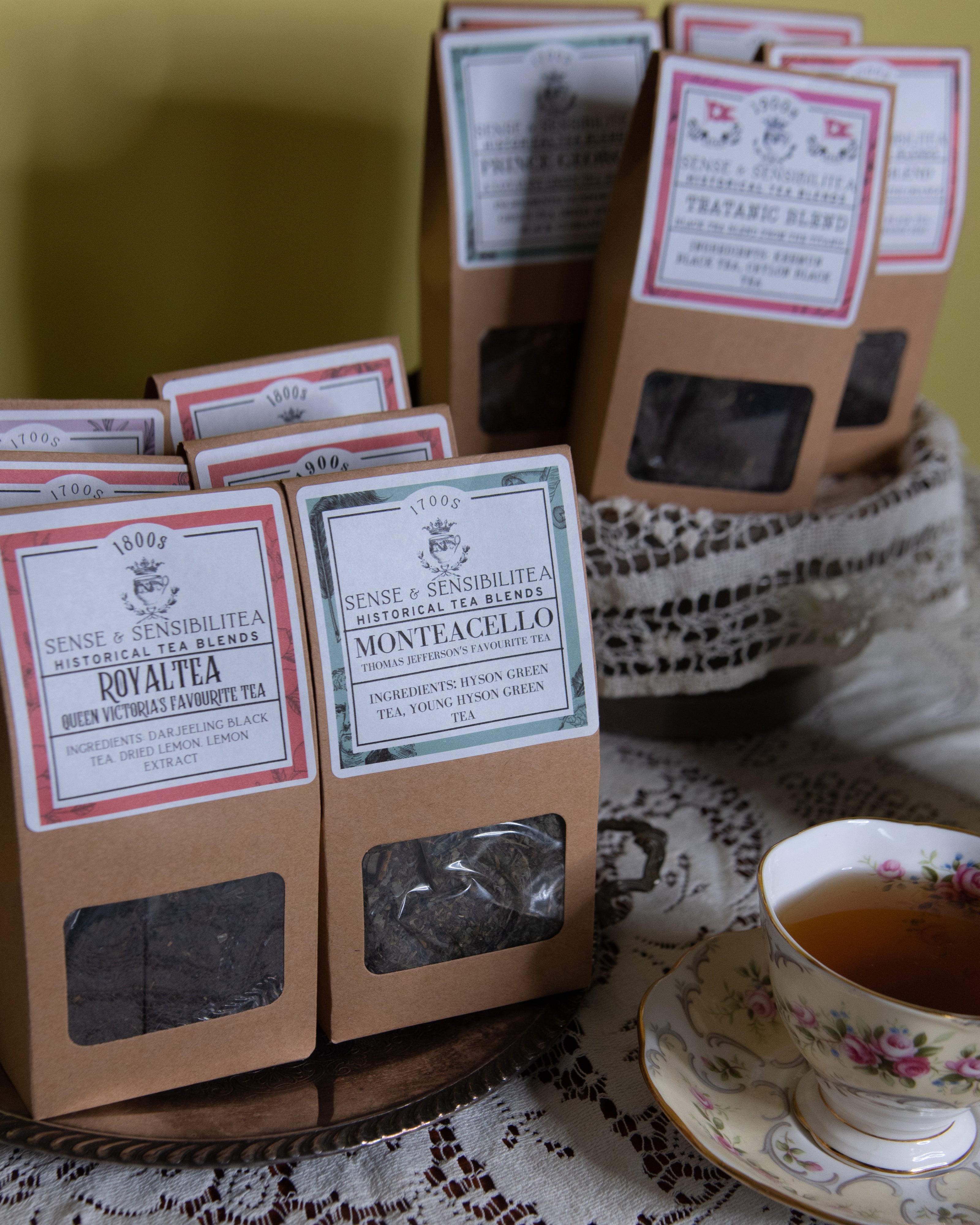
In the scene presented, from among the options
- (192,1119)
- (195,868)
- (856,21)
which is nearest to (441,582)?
(195,868)

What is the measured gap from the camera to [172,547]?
45 cm

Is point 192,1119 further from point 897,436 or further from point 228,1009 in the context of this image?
point 897,436

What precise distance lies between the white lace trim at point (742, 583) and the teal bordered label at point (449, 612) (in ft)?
0.72

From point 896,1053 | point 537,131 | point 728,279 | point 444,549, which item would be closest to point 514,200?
point 537,131

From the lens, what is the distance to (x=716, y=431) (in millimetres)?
765

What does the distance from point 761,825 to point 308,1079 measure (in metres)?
0.38

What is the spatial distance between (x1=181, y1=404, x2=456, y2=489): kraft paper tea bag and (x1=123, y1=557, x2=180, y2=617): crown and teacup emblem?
6cm

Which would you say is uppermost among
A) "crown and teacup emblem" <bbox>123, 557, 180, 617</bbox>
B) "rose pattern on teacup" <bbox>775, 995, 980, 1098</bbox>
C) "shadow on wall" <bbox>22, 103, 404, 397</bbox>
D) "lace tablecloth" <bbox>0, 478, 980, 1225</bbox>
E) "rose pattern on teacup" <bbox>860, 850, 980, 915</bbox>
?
"shadow on wall" <bbox>22, 103, 404, 397</bbox>

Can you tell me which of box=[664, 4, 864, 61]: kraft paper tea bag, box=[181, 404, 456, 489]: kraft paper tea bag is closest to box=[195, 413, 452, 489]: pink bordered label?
box=[181, 404, 456, 489]: kraft paper tea bag

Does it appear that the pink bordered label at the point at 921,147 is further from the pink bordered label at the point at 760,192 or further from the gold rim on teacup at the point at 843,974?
the gold rim on teacup at the point at 843,974

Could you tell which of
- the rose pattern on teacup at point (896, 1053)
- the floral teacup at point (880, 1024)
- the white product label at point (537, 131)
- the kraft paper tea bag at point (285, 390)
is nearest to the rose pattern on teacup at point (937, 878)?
the floral teacup at point (880, 1024)

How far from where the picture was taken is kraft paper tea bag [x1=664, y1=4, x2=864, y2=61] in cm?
90

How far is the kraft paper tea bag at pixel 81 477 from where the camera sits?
0.48 m

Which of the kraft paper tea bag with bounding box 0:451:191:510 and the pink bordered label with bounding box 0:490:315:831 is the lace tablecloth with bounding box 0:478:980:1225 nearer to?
the pink bordered label with bounding box 0:490:315:831
